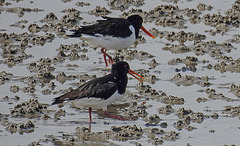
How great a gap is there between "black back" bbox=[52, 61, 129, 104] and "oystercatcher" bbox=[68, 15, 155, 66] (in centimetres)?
240

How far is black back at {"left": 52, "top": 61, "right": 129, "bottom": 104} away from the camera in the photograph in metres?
10.8

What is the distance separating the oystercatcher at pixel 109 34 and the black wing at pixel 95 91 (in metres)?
2.70

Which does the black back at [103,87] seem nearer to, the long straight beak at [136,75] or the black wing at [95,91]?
the black wing at [95,91]

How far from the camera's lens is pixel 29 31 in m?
15.7

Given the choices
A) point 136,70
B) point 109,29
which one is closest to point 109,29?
point 109,29

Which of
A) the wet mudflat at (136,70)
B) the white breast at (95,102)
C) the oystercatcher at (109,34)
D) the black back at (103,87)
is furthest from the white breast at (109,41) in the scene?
the white breast at (95,102)

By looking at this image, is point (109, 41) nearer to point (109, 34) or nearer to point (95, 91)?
point (109, 34)

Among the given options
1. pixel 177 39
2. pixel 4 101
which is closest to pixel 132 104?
pixel 4 101

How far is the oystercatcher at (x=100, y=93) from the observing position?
1076 cm

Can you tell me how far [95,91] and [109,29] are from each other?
129 inches

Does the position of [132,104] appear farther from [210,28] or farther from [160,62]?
[210,28]

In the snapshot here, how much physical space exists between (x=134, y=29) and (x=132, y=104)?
3.17 m

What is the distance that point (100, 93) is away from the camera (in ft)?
35.6

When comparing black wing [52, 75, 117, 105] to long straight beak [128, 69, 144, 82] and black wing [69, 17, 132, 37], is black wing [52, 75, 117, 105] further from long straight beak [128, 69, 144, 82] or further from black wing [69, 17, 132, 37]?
black wing [69, 17, 132, 37]
